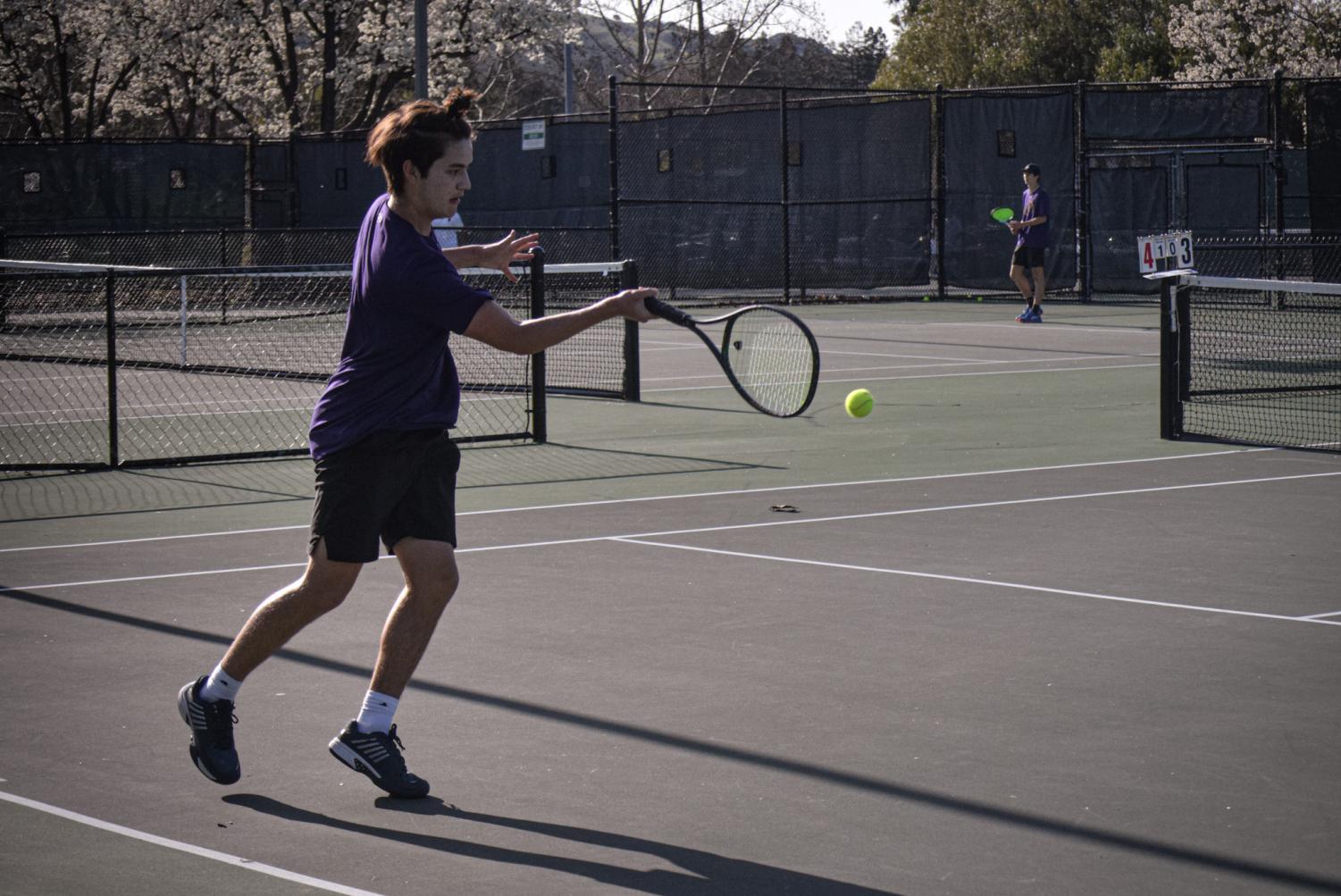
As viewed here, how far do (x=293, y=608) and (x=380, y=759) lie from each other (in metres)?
0.45

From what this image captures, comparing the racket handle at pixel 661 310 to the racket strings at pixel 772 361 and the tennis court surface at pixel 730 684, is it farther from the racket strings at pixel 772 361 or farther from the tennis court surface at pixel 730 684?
the racket strings at pixel 772 361

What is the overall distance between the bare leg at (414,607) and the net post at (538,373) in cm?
724

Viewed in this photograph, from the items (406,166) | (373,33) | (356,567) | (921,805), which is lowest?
(921,805)

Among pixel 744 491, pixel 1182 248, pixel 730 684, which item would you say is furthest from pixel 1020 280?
pixel 730 684

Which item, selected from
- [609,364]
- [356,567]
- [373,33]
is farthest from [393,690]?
[373,33]

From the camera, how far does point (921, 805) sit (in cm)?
459

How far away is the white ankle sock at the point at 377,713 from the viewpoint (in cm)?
480

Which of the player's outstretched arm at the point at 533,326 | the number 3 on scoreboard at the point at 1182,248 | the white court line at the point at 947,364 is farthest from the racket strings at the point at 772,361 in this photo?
the white court line at the point at 947,364

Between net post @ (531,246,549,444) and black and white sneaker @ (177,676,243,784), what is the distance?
7.28 meters

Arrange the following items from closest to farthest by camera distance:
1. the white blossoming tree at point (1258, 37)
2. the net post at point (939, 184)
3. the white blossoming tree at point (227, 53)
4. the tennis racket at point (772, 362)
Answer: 1. the tennis racket at point (772, 362)
2. the net post at point (939, 184)
3. the white blossoming tree at point (227, 53)
4. the white blossoming tree at point (1258, 37)

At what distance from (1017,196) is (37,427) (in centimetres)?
1659

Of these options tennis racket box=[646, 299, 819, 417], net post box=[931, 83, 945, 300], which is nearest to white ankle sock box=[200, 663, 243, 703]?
tennis racket box=[646, 299, 819, 417]

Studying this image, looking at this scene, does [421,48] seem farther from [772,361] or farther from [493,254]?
[493,254]

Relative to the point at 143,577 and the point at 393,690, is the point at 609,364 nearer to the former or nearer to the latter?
the point at 143,577
